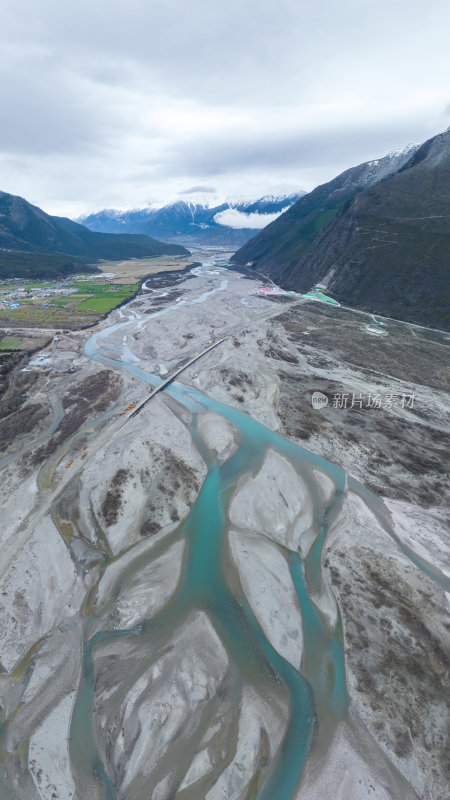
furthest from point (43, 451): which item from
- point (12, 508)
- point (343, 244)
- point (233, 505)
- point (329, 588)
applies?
point (343, 244)

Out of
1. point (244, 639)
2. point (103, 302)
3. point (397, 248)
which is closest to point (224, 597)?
point (244, 639)

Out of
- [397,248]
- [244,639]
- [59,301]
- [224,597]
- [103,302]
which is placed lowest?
[244,639]

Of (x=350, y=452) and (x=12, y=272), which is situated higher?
(x=12, y=272)

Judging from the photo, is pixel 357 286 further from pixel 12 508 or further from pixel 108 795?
pixel 108 795

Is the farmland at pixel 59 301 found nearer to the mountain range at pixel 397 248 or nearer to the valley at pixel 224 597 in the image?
the valley at pixel 224 597

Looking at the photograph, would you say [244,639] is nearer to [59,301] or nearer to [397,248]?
[397,248]

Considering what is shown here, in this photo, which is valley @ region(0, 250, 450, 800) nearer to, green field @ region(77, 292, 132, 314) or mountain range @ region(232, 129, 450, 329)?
mountain range @ region(232, 129, 450, 329)

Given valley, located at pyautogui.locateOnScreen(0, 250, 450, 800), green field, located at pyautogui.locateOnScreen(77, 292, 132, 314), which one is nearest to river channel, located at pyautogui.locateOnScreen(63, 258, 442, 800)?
valley, located at pyautogui.locateOnScreen(0, 250, 450, 800)

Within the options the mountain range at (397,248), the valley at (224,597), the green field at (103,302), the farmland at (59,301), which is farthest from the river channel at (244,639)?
the green field at (103,302)
